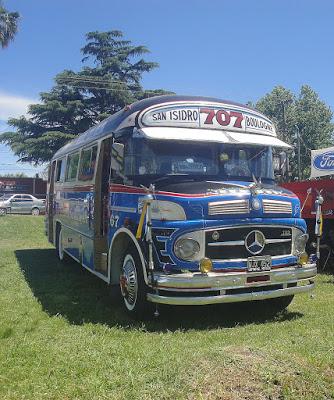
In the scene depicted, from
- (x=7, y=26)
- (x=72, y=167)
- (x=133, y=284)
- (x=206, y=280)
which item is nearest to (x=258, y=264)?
(x=206, y=280)

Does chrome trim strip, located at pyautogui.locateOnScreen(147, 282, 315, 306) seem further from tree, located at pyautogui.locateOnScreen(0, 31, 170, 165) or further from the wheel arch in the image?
tree, located at pyautogui.locateOnScreen(0, 31, 170, 165)

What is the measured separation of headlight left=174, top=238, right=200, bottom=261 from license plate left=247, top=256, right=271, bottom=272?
29.2 inches

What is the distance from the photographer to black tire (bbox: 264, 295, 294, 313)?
741cm

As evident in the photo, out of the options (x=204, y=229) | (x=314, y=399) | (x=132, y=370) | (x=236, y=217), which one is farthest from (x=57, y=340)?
(x=314, y=399)

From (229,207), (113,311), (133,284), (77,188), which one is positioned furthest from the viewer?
(77,188)

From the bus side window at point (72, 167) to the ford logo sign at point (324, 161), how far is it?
910 centimetres

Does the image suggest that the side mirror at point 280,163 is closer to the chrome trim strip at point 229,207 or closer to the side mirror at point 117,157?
the chrome trim strip at point 229,207

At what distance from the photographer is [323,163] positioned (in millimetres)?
17109

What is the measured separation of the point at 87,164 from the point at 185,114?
2625 millimetres

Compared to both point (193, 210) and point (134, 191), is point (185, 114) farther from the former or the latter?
point (193, 210)

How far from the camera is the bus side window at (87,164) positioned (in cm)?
868

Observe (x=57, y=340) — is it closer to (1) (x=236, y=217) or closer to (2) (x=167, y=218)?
(2) (x=167, y=218)

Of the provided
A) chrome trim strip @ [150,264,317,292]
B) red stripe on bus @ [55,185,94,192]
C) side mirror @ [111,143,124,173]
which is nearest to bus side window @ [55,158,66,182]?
red stripe on bus @ [55,185,94,192]

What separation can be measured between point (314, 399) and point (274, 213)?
3.01 m
